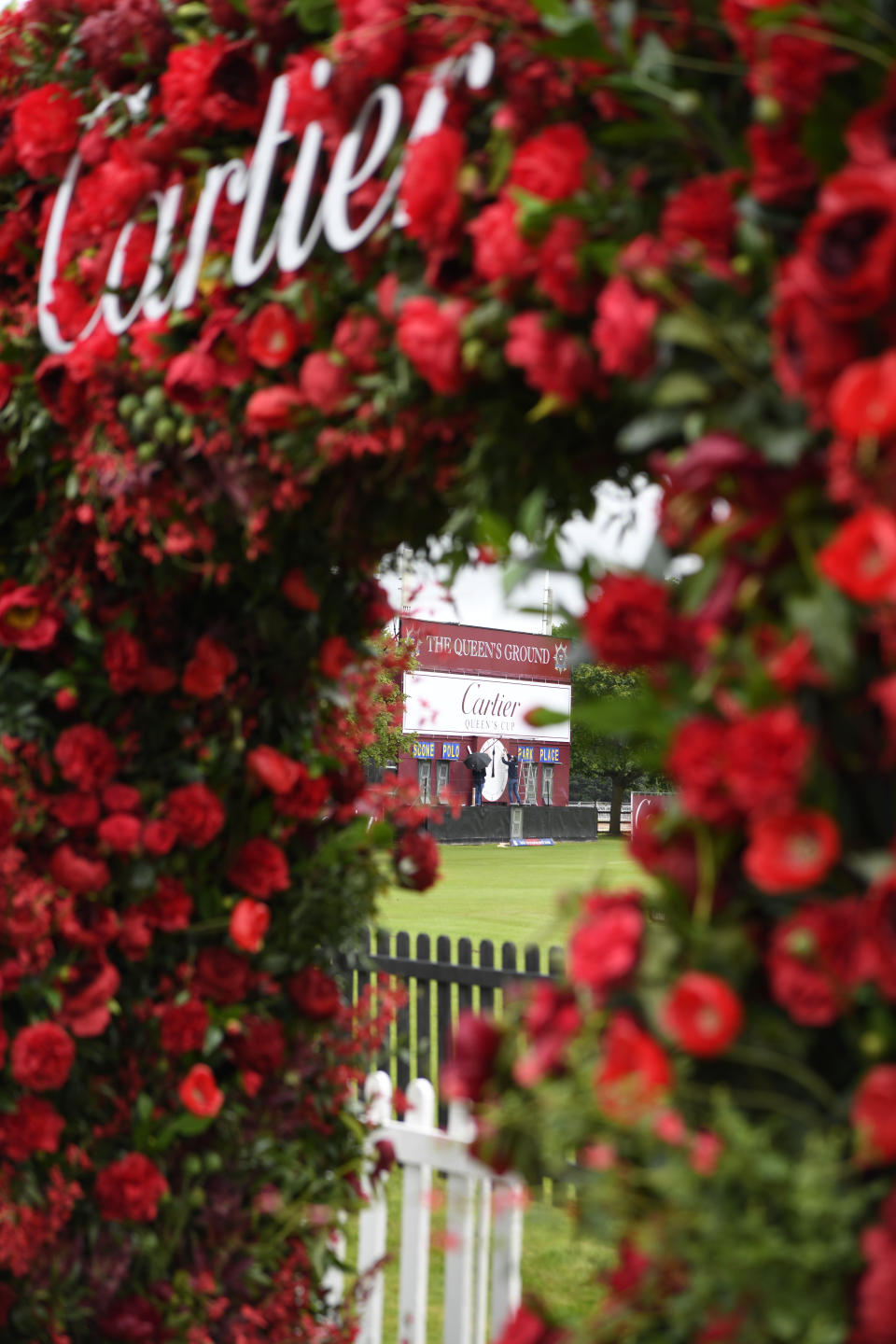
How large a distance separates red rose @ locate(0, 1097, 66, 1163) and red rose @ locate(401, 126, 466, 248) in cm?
180

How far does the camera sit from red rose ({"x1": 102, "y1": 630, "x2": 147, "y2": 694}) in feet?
8.36

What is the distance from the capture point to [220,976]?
260 centimetres

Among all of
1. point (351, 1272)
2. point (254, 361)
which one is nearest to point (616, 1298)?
point (254, 361)

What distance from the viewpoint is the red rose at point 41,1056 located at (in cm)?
241

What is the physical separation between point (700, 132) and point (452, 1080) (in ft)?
3.48

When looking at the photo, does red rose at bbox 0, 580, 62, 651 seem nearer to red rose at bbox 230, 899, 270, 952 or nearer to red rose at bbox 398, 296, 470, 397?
red rose at bbox 230, 899, 270, 952

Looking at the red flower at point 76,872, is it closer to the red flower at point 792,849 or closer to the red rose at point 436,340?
the red rose at point 436,340

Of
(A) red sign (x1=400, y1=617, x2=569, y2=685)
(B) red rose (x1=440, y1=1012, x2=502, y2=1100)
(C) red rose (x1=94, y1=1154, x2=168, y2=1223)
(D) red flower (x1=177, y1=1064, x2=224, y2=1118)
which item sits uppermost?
(A) red sign (x1=400, y1=617, x2=569, y2=685)

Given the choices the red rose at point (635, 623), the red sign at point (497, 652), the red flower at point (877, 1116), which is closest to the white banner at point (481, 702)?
the red sign at point (497, 652)

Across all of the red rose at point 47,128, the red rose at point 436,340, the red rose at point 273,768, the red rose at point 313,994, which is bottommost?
the red rose at point 313,994

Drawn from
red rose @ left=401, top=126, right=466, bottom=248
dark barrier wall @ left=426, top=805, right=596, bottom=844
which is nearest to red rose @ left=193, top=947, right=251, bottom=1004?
red rose @ left=401, top=126, right=466, bottom=248

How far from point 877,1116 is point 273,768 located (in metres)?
1.67

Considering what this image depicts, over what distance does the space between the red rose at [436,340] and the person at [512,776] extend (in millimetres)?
36892

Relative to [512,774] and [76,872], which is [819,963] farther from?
[512,774]
